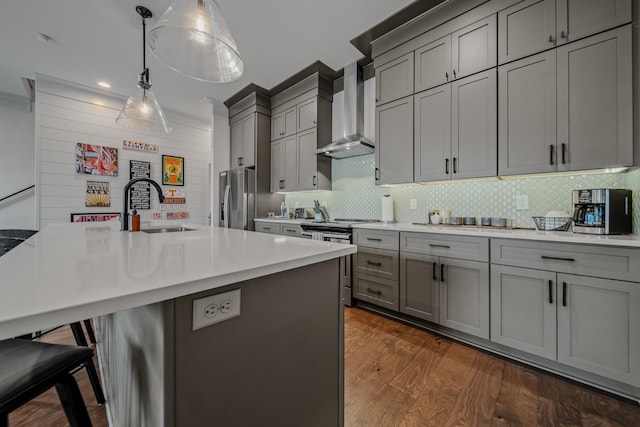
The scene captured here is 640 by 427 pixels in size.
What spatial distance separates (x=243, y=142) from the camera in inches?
175

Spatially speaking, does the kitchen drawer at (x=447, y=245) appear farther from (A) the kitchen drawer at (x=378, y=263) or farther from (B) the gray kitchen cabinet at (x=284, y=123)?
(B) the gray kitchen cabinet at (x=284, y=123)

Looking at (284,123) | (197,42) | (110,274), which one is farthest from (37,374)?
(284,123)

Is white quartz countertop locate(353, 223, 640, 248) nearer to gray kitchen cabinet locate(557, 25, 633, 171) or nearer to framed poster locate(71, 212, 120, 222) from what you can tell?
gray kitchen cabinet locate(557, 25, 633, 171)

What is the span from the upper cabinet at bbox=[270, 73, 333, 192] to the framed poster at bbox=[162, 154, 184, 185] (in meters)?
2.24

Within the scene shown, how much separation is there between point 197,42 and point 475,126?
89.0 inches

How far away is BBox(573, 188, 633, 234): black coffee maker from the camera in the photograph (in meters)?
1.61

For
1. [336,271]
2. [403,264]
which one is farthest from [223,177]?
[336,271]

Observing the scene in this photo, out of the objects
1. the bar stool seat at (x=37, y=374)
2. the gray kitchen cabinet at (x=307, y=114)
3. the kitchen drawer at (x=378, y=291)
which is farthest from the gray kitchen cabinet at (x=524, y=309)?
the gray kitchen cabinet at (x=307, y=114)

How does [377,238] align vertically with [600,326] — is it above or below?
above

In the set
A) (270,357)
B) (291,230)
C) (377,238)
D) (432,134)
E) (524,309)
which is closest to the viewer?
(270,357)

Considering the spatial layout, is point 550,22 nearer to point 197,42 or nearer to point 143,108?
point 197,42

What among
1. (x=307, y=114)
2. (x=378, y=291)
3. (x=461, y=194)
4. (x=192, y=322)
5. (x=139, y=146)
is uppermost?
(x=307, y=114)

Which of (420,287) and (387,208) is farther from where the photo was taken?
(387,208)

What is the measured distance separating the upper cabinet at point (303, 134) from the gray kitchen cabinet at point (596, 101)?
253 centimetres
